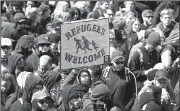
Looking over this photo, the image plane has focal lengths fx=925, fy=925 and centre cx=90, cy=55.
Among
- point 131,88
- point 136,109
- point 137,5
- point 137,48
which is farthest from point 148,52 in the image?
point 137,5

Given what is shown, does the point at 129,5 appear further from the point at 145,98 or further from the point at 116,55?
the point at 145,98

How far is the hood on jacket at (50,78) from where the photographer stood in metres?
16.8

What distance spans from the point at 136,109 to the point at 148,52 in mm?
2458

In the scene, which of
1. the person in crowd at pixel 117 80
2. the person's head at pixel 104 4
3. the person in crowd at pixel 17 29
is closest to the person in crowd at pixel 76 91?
the person in crowd at pixel 117 80

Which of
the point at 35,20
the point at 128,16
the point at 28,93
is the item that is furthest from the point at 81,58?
the point at 128,16

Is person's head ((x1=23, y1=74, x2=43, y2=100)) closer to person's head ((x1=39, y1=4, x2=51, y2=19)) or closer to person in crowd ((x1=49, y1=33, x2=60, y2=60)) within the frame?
person in crowd ((x1=49, y1=33, x2=60, y2=60))

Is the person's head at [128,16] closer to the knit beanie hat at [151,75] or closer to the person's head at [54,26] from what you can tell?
the person's head at [54,26]

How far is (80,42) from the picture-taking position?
683 inches

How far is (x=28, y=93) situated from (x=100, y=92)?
1.29 metres

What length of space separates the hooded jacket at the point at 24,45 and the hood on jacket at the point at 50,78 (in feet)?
4.44

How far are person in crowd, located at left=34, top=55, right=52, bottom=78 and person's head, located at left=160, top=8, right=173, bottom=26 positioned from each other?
3618mm

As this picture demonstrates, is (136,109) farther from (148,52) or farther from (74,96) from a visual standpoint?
(148,52)

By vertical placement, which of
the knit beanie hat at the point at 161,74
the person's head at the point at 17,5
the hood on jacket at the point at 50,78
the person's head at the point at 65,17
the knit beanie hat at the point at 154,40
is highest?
the person's head at the point at 17,5

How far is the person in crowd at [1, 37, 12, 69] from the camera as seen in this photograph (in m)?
17.8
